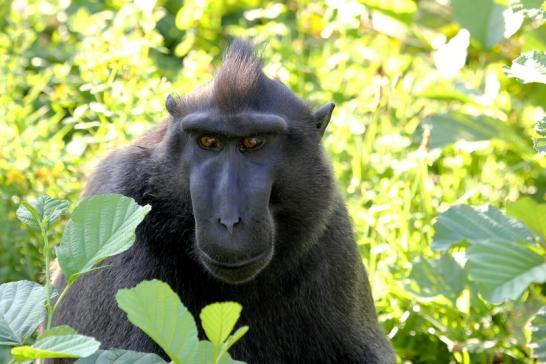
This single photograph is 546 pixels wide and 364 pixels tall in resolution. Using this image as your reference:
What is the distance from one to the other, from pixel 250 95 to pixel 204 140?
0.25m

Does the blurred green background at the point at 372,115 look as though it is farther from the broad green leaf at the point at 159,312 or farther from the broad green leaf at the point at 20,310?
the broad green leaf at the point at 159,312

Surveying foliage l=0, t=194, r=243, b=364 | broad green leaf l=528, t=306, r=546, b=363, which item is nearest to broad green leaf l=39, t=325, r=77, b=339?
foliage l=0, t=194, r=243, b=364

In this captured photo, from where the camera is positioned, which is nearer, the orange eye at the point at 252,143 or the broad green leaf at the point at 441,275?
the orange eye at the point at 252,143

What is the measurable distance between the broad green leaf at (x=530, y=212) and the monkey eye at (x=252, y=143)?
128 centimetres

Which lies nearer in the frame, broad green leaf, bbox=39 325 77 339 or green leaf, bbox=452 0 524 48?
broad green leaf, bbox=39 325 77 339

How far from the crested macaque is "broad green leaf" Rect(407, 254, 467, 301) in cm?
60

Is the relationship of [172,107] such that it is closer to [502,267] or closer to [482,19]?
[502,267]

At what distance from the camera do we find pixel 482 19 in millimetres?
6305

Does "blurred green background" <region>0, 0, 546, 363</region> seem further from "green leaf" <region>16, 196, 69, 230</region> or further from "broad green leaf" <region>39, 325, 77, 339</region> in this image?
"broad green leaf" <region>39, 325, 77, 339</region>

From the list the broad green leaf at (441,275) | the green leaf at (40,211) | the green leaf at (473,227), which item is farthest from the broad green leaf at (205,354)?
the broad green leaf at (441,275)

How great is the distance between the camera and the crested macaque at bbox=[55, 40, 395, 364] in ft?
11.2

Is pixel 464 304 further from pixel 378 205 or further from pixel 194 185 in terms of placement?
pixel 194 185

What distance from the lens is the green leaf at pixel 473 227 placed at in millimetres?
4340

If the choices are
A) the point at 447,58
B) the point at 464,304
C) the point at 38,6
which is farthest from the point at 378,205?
the point at 38,6
